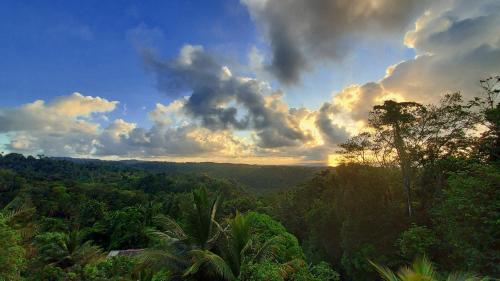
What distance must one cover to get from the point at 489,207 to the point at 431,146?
32.9ft

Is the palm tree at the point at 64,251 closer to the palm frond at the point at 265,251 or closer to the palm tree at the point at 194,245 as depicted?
the palm tree at the point at 194,245

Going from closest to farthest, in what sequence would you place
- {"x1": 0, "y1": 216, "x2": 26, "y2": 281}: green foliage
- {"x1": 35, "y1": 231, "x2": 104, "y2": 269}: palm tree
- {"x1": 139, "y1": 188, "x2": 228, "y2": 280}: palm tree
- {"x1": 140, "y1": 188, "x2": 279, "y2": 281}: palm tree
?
{"x1": 139, "y1": 188, "x2": 228, "y2": 280}: palm tree
{"x1": 140, "y1": 188, "x2": 279, "y2": 281}: palm tree
{"x1": 0, "y1": 216, "x2": 26, "y2": 281}: green foliage
{"x1": 35, "y1": 231, "x2": 104, "y2": 269}: palm tree

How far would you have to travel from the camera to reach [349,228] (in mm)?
24469

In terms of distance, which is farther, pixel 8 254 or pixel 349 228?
pixel 349 228

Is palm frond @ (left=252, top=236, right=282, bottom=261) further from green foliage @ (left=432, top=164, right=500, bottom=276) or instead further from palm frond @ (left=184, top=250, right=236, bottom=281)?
green foliage @ (left=432, top=164, right=500, bottom=276)

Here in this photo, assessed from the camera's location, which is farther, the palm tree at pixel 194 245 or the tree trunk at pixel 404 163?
the tree trunk at pixel 404 163

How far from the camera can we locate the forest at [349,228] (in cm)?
842

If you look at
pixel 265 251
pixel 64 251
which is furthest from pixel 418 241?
pixel 64 251

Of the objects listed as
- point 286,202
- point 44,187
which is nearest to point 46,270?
point 286,202

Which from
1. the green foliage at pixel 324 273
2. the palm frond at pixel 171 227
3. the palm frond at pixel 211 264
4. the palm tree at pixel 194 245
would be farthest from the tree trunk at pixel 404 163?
the palm frond at pixel 171 227

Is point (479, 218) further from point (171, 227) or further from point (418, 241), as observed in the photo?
point (171, 227)

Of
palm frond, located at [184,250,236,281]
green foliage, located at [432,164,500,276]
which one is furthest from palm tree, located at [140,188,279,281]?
green foliage, located at [432,164,500,276]

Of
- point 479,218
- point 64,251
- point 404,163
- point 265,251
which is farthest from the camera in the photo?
point 64,251

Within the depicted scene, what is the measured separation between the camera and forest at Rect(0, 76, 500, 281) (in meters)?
8.42
